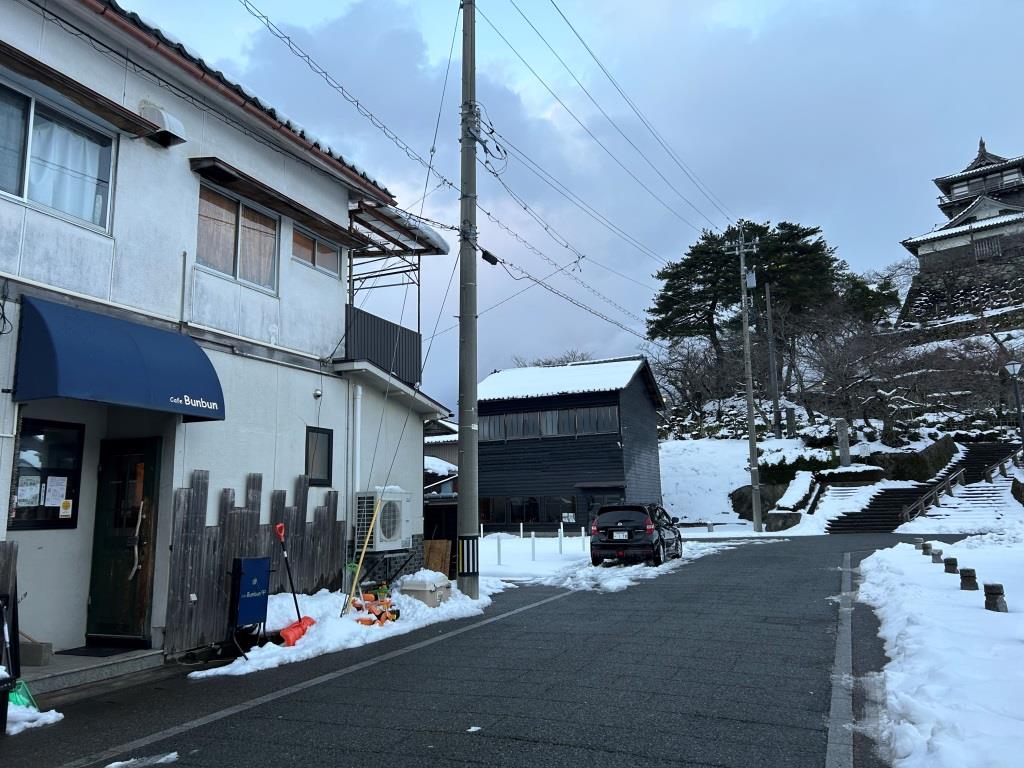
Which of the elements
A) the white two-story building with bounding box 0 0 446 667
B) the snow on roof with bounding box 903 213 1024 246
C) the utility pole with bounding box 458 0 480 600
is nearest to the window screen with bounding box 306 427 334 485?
the white two-story building with bounding box 0 0 446 667

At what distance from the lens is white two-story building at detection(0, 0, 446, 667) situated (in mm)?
7199

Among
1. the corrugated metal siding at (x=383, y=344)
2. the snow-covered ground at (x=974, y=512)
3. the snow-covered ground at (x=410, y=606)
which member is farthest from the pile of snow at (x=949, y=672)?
the snow-covered ground at (x=974, y=512)

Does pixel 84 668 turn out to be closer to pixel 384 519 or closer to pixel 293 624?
pixel 293 624

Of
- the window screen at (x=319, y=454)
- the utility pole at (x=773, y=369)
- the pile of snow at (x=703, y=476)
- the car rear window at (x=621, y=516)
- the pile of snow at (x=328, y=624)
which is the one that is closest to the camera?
the pile of snow at (x=328, y=624)

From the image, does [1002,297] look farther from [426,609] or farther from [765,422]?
[426,609]

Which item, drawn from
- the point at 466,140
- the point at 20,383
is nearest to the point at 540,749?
the point at 20,383

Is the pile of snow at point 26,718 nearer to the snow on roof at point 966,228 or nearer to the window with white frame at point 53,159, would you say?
the window with white frame at point 53,159

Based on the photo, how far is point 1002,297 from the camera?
44.7m

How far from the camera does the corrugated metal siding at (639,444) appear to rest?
1346 inches

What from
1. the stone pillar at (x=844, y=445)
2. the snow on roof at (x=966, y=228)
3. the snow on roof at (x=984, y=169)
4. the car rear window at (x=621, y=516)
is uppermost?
the snow on roof at (x=984, y=169)

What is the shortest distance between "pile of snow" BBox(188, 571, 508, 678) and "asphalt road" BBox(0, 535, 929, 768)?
0.96ft

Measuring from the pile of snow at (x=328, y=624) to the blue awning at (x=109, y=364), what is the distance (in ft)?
9.10

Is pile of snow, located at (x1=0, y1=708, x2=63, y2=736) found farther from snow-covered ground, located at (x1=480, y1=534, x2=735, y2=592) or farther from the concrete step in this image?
snow-covered ground, located at (x1=480, y1=534, x2=735, y2=592)

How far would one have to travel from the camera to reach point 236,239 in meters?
10.1
